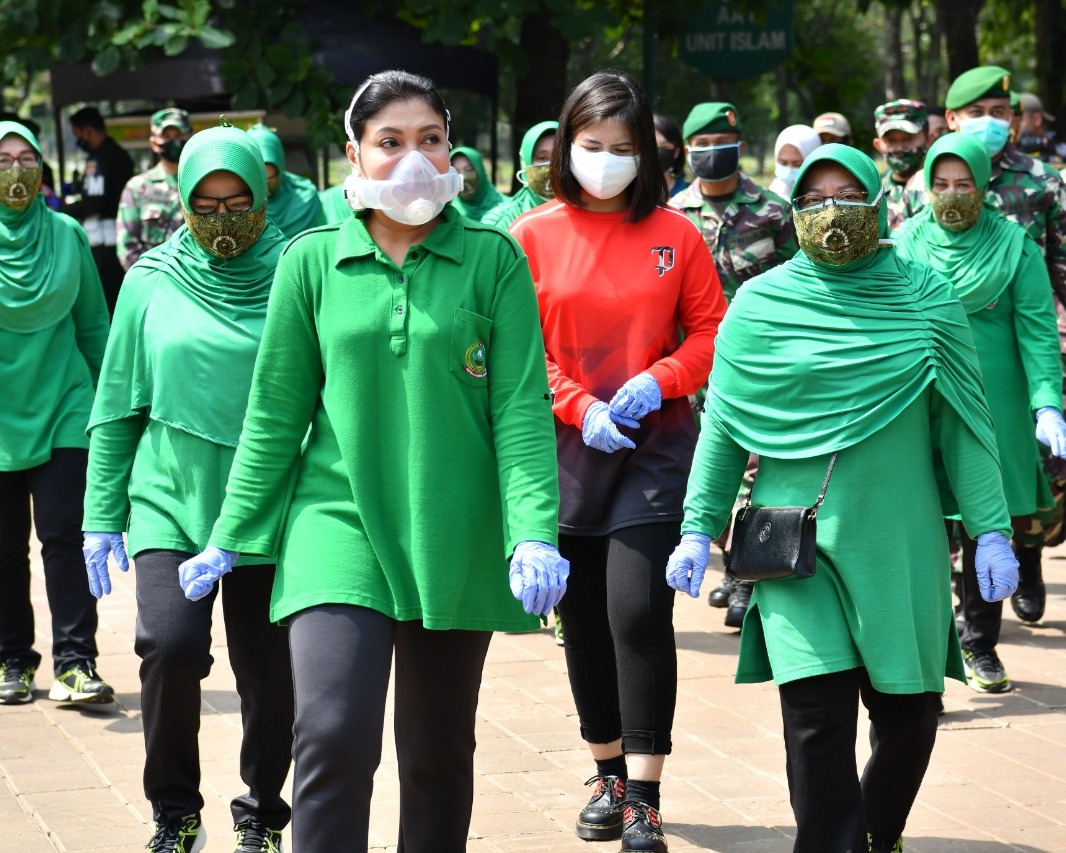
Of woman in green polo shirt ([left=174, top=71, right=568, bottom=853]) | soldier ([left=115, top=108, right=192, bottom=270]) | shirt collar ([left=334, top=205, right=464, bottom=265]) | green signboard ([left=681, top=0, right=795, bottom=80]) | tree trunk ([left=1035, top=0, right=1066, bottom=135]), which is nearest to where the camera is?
woman in green polo shirt ([left=174, top=71, right=568, bottom=853])

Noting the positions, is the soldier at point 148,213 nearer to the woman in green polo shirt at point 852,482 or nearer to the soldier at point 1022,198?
the soldier at point 1022,198

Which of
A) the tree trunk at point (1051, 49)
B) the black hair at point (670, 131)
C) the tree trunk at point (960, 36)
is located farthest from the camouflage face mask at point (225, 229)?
the tree trunk at point (1051, 49)

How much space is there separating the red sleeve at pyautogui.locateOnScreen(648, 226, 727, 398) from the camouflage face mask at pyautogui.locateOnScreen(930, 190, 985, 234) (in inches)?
61.1

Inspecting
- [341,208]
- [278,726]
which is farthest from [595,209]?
[341,208]

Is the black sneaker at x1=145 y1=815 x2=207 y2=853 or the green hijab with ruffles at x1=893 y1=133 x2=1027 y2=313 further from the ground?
the green hijab with ruffles at x1=893 y1=133 x2=1027 y2=313

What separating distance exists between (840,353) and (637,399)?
0.82m

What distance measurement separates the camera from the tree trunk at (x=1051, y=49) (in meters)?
17.8

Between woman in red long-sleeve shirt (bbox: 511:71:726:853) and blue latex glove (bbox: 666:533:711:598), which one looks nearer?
blue latex glove (bbox: 666:533:711:598)

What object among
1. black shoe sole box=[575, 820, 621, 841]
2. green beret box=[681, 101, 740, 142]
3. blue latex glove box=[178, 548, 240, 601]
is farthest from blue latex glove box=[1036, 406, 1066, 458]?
blue latex glove box=[178, 548, 240, 601]

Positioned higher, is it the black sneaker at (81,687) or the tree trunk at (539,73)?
the tree trunk at (539,73)

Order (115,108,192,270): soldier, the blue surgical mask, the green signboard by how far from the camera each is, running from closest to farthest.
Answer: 1. the blue surgical mask
2. (115,108,192,270): soldier
3. the green signboard

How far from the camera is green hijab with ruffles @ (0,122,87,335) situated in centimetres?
652

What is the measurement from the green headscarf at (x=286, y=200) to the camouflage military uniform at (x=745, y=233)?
6.90ft

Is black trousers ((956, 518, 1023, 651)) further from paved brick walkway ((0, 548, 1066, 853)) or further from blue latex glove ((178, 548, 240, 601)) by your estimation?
blue latex glove ((178, 548, 240, 601))
